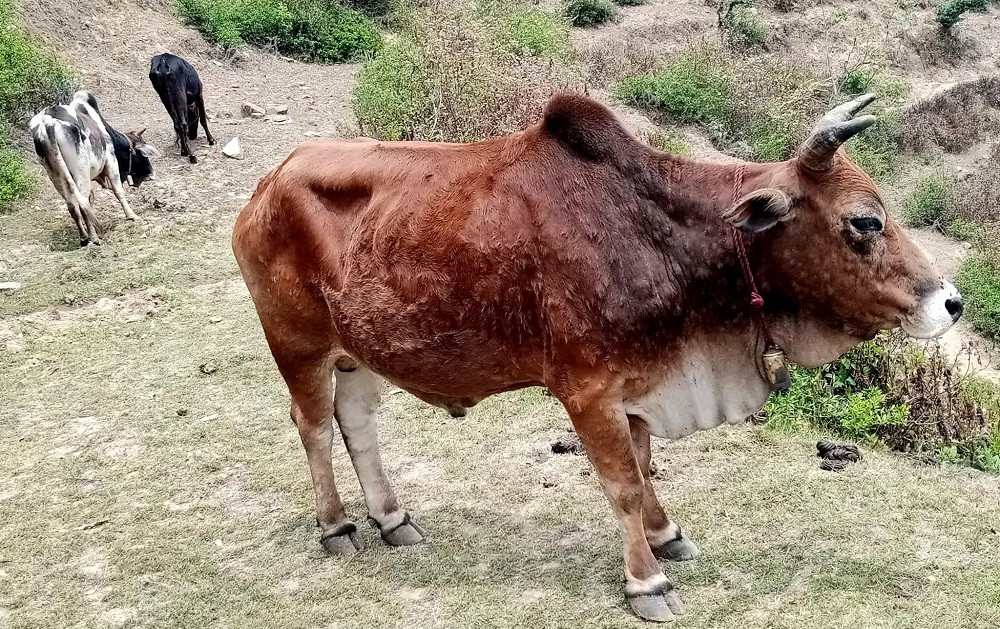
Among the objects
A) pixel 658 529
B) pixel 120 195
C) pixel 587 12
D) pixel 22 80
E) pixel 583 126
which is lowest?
pixel 587 12

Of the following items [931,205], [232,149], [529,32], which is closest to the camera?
[232,149]

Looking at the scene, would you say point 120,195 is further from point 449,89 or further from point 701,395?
point 701,395

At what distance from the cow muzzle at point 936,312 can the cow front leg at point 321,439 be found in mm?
A: 2506

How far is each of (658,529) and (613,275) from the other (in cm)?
127

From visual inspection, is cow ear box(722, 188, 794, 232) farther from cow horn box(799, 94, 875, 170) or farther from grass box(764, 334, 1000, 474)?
grass box(764, 334, 1000, 474)

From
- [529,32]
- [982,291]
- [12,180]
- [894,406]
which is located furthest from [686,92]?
[894,406]

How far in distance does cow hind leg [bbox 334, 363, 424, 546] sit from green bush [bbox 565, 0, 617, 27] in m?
17.0

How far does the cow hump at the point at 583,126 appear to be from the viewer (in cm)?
355

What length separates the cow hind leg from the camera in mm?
4352

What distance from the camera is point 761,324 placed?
11.2 feet

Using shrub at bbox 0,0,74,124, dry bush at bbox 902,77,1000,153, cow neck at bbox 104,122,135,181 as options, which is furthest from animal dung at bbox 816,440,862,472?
dry bush at bbox 902,77,1000,153

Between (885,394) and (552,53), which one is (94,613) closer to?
(885,394)

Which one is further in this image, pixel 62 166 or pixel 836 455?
pixel 62 166

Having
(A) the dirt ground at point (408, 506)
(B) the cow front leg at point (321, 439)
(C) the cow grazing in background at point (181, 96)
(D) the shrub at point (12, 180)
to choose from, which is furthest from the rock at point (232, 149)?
(B) the cow front leg at point (321, 439)
